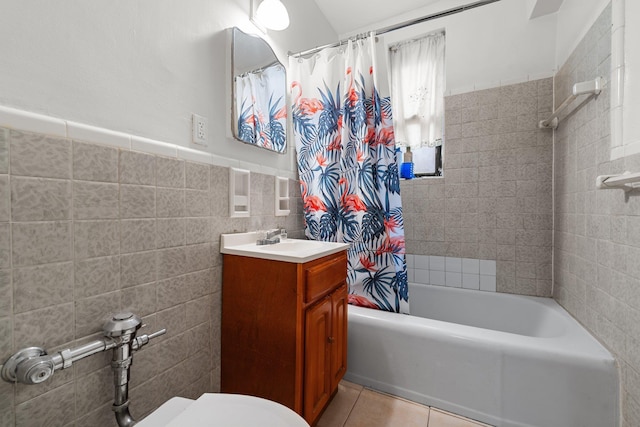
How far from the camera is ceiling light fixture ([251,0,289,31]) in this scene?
1365 mm

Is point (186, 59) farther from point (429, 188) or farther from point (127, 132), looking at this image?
point (429, 188)

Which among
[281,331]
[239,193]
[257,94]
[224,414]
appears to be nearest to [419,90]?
[257,94]

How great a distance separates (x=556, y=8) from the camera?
5.59 feet

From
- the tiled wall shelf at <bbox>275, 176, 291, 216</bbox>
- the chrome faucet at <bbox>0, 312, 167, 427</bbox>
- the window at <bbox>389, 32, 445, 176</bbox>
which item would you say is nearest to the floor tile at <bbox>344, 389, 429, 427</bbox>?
the chrome faucet at <bbox>0, 312, 167, 427</bbox>

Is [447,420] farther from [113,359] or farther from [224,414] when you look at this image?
[113,359]

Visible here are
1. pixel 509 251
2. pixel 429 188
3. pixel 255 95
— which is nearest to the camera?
pixel 255 95

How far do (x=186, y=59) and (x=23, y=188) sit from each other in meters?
0.74

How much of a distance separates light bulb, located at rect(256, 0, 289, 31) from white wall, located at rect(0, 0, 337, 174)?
0.09 metres

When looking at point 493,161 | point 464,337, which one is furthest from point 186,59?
point 493,161

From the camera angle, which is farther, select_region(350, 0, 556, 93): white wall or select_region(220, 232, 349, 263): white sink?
select_region(350, 0, 556, 93): white wall

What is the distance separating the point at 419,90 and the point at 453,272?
61.5 inches

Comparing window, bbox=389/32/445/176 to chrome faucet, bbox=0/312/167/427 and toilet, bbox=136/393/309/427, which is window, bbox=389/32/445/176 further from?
chrome faucet, bbox=0/312/167/427

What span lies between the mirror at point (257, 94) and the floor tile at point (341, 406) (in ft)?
4.77

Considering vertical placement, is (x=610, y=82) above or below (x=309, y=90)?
below
